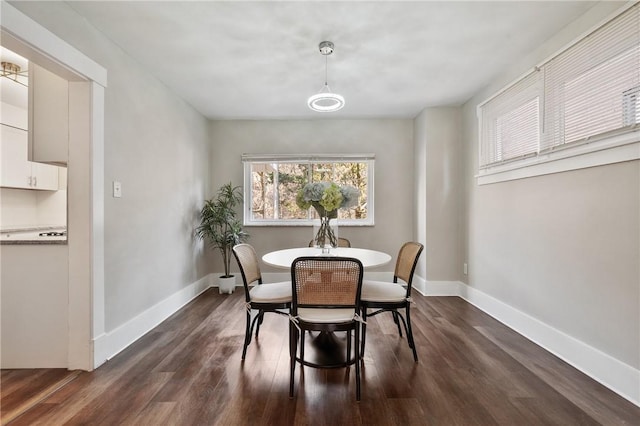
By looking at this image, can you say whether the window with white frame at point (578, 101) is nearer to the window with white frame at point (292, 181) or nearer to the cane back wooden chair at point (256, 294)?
the window with white frame at point (292, 181)

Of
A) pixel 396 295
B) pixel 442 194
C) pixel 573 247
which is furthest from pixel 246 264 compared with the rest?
pixel 442 194

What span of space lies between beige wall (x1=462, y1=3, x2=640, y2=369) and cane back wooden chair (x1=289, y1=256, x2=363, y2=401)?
1642mm

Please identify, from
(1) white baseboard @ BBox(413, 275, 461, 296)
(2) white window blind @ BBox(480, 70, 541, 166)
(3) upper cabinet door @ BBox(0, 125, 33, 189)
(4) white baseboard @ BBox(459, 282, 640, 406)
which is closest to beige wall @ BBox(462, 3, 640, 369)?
(4) white baseboard @ BBox(459, 282, 640, 406)

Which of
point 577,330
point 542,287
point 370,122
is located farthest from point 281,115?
point 577,330

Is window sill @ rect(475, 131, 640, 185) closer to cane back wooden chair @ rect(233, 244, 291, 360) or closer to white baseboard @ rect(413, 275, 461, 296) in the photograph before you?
white baseboard @ rect(413, 275, 461, 296)

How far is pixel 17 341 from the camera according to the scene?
7.02 ft

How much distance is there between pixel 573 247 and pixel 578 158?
2.13 ft

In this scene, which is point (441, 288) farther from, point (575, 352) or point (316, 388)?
point (316, 388)

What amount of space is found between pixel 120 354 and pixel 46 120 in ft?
6.14

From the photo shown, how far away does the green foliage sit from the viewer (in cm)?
405

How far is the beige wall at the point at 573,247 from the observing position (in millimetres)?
1845

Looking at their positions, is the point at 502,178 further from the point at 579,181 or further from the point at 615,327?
the point at 615,327

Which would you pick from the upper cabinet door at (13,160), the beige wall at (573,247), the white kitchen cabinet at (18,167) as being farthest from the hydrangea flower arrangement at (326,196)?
the upper cabinet door at (13,160)

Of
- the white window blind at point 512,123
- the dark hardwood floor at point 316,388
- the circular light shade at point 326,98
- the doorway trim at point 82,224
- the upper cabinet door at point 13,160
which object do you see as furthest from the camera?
the upper cabinet door at point 13,160
